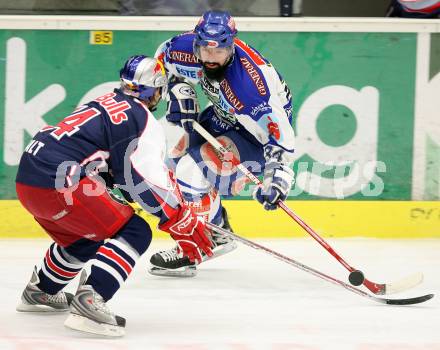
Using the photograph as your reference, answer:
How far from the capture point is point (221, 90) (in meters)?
4.28

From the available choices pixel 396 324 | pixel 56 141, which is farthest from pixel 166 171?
pixel 396 324

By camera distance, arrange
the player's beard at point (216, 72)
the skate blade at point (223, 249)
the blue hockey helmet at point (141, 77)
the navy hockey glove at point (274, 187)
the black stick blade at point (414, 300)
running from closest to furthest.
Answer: the blue hockey helmet at point (141, 77) → the black stick blade at point (414, 300) → the navy hockey glove at point (274, 187) → the player's beard at point (216, 72) → the skate blade at point (223, 249)

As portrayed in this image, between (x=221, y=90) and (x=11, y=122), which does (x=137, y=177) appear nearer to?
(x=221, y=90)

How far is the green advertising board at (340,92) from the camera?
5242mm

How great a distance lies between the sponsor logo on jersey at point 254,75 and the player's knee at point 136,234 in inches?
43.8

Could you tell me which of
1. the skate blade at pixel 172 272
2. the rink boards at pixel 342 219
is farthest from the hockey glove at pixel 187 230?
the rink boards at pixel 342 219

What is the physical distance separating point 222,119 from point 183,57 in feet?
1.11

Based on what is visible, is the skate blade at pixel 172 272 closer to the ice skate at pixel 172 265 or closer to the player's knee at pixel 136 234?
the ice skate at pixel 172 265

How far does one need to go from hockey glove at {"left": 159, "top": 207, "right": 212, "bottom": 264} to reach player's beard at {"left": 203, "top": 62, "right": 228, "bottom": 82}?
1.04 m

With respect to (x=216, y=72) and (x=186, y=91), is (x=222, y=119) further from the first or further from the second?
(x=216, y=72)

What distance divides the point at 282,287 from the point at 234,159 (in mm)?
620

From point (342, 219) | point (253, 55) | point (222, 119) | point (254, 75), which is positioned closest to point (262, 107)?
point (254, 75)

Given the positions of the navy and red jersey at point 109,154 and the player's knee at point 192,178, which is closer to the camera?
the navy and red jersey at point 109,154

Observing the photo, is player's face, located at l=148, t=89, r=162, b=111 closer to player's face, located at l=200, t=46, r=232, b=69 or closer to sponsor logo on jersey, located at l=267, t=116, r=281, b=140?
player's face, located at l=200, t=46, r=232, b=69
